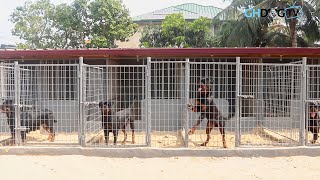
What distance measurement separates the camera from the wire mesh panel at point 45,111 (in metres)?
8.54

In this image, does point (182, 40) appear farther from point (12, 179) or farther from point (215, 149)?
point (12, 179)

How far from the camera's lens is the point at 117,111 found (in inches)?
349

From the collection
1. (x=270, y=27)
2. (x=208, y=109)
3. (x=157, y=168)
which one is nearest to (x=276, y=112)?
(x=208, y=109)

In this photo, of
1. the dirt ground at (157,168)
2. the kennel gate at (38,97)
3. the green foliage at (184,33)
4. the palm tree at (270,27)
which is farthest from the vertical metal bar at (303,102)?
the green foliage at (184,33)

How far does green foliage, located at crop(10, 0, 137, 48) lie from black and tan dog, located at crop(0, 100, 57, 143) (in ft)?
53.4

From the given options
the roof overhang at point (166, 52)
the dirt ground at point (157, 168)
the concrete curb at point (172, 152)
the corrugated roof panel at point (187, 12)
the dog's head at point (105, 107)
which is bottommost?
the dirt ground at point (157, 168)

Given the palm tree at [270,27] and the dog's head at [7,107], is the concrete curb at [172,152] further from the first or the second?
the palm tree at [270,27]

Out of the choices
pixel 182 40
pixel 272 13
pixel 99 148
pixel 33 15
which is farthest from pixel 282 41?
pixel 33 15

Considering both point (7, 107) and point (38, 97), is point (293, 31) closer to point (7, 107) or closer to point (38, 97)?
point (38, 97)

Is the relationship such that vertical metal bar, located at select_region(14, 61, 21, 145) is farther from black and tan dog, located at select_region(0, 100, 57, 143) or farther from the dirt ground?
the dirt ground

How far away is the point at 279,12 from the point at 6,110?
570 inches

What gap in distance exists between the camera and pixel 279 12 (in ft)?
60.1

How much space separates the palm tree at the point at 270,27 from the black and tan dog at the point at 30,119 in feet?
42.6

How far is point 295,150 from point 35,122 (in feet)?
19.3
